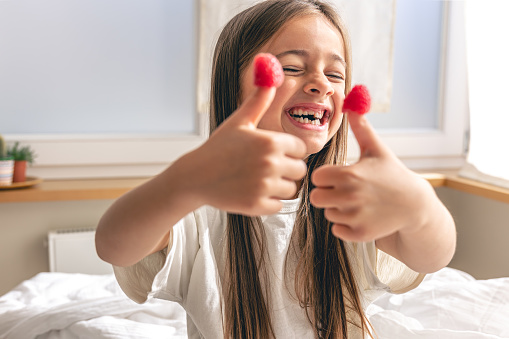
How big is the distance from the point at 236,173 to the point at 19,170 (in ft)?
3.88

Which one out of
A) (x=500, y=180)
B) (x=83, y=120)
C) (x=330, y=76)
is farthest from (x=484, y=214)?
(x=83, y=120)

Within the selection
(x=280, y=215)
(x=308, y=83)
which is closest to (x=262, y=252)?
(x=280, y=215)

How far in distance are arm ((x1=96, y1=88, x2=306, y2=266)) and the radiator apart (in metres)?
1.04

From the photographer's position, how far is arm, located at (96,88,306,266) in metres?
0.53

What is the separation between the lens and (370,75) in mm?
1847

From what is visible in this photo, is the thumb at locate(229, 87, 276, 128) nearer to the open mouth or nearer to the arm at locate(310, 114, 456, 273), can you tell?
the arm at locate(310, 114, 456, 273)

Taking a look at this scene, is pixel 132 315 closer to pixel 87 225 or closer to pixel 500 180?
pixel 87 225

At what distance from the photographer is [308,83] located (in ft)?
2.61

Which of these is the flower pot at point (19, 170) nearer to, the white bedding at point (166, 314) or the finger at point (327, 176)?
the white bedding at point (166, 314)

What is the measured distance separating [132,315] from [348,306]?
0.48 metres

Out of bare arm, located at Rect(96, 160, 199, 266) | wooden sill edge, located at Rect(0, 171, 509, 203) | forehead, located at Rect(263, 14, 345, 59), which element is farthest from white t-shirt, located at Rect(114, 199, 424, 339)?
wooden sill edge, located at Rect(0, 171, 509, 203)

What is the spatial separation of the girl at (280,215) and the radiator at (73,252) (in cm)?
76

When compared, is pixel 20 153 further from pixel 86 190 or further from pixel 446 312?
pixel 446 312

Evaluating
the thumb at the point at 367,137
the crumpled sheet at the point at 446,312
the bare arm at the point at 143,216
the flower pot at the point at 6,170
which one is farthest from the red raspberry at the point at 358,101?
the flower pot at the point at 6,170
